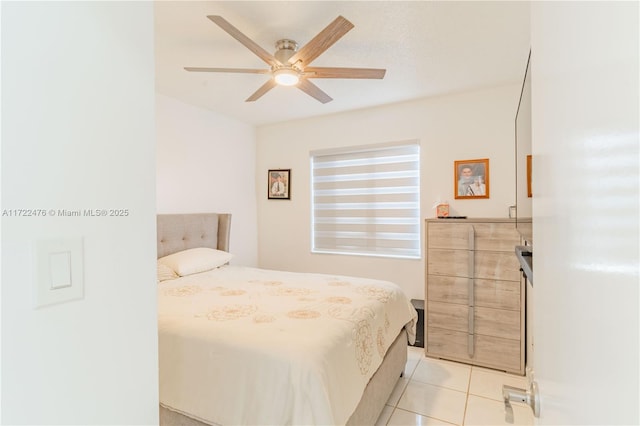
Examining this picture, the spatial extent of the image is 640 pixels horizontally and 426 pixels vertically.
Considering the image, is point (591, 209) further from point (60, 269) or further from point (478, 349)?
point (478, 349)

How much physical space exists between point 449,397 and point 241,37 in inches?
109

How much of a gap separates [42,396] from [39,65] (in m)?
0.56

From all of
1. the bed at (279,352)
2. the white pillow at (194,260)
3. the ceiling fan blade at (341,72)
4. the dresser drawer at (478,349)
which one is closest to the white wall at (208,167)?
the white pillow at (194,260)

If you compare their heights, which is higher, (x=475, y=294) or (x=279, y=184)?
(x=279, y=184)

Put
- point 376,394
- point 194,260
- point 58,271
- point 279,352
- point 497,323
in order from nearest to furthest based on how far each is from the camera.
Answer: point 58,271 → point 279,352 → point 376,394 → point 497,323 → point 194,260

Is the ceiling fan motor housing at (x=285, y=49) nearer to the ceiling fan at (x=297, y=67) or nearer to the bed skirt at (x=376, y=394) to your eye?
the ceiling fan at (x=297, y=67)

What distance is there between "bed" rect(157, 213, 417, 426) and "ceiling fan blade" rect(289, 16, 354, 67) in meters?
1.51

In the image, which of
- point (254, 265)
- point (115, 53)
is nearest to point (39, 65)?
point (115, 53)

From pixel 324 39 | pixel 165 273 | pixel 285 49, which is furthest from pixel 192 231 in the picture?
pixel 324 39

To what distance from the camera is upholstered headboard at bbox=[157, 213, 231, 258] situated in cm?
308

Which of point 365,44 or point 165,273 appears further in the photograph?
point 165,273

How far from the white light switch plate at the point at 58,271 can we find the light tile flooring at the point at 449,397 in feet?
6.87

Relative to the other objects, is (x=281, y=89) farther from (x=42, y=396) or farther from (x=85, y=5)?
(x=42, y=396)

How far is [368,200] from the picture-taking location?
3709 millimetres
